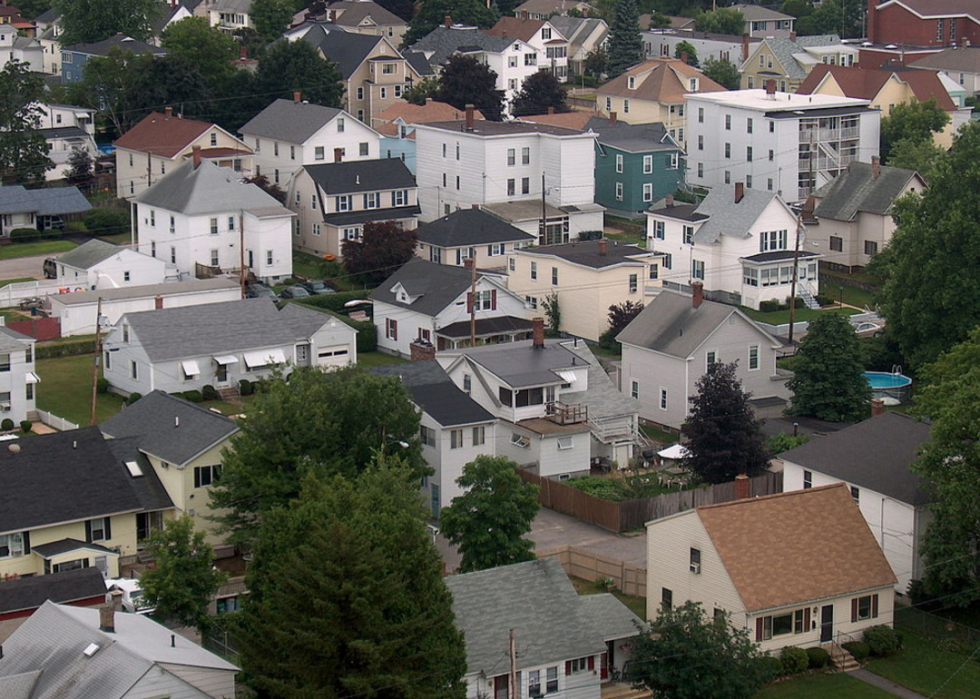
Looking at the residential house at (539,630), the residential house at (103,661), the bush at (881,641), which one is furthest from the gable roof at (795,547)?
the residential house at (103,661)

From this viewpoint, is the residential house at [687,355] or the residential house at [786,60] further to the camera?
the residential house at [786,60]

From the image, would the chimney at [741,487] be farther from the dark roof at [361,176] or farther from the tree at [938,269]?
the dark roof at [361,176]

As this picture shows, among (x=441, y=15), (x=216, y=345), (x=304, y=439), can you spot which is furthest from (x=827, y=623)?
(x=441, y=15)

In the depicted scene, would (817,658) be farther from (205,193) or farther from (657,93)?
(657,93)

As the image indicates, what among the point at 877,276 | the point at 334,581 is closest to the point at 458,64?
the point at 877,276

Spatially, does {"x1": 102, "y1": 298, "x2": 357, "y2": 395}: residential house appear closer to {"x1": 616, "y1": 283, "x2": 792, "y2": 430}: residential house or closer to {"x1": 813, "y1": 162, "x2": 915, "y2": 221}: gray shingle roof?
{"x1": 616, "y1": 283, "x2": 792, "y2": 430}: residential house
